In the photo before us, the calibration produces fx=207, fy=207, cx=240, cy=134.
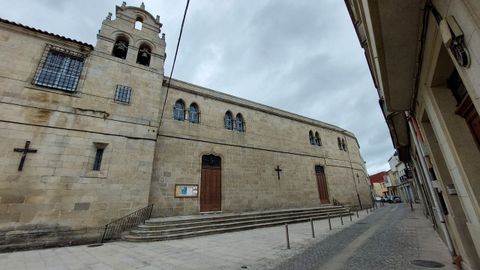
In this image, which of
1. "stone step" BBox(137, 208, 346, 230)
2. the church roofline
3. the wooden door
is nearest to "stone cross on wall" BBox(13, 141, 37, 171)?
"stone step" BBox(137, 208, 346, 230)

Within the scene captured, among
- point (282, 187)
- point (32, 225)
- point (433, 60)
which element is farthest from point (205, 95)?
point (433, 60)

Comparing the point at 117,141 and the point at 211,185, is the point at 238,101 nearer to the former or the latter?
the point at 211,185

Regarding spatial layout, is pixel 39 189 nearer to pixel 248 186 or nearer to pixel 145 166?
pixel 145 166

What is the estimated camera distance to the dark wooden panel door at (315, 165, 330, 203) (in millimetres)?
17895

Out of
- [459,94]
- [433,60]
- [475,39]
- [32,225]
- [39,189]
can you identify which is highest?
[433,60]

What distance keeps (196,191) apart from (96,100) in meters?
6.76

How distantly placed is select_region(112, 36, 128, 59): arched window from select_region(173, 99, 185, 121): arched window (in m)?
3.88

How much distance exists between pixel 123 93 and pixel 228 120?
273 inches

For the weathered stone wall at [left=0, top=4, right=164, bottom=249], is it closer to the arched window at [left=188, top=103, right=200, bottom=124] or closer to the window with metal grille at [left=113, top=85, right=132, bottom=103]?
the window with metal grille at [left=113, top=85, right=132, bottom=103]

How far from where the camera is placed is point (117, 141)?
9.55m

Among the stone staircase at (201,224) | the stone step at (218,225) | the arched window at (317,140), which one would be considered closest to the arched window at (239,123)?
the stone staircase at (201,224)

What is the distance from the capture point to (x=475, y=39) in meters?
1.68

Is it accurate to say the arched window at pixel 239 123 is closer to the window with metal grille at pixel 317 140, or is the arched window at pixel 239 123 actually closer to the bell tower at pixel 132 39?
the bell tower at pixel 132 39

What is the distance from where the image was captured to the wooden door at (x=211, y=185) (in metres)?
12.0
